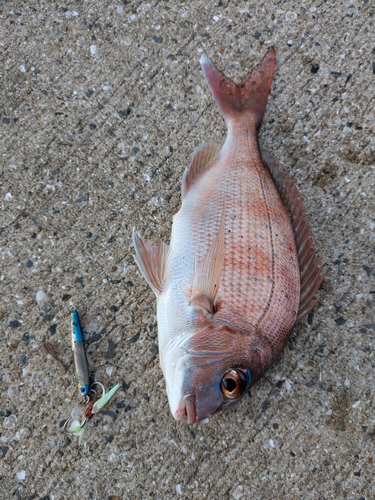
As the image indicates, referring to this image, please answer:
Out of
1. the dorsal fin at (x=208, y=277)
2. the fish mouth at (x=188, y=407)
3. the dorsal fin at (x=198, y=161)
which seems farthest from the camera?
the dorsal fin at (x=198, y=161)

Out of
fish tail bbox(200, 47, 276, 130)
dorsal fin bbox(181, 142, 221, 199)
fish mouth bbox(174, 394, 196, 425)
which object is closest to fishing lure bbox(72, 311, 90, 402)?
fish mouth bbox(174, 394, 196, 425)

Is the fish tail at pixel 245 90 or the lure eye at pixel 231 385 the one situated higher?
the fish tail at pixel 245 90

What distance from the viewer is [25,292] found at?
209cm

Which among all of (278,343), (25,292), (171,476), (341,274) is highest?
(341,274)

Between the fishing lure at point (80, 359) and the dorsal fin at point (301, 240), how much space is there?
1041 mm

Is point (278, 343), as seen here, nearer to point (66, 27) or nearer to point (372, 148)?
point (372, 148)

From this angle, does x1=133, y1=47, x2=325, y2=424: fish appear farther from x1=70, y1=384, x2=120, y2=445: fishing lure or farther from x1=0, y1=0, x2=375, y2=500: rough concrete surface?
x1=70, y1=384, x2=120, y2=445: fishing lure

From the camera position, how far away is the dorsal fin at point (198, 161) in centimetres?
211

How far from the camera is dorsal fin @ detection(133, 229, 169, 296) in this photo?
1.90m

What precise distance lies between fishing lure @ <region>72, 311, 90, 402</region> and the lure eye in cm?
73

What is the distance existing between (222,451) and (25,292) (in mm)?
1245

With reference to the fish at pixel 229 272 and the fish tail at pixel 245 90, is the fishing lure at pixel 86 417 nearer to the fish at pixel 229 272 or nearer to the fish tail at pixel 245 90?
the fish at pixel 229 272

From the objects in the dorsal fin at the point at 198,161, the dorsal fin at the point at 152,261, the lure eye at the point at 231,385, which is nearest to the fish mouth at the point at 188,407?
the lure eye at the point at 231,385

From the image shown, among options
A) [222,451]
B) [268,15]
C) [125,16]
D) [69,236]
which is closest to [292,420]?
[222,451]
